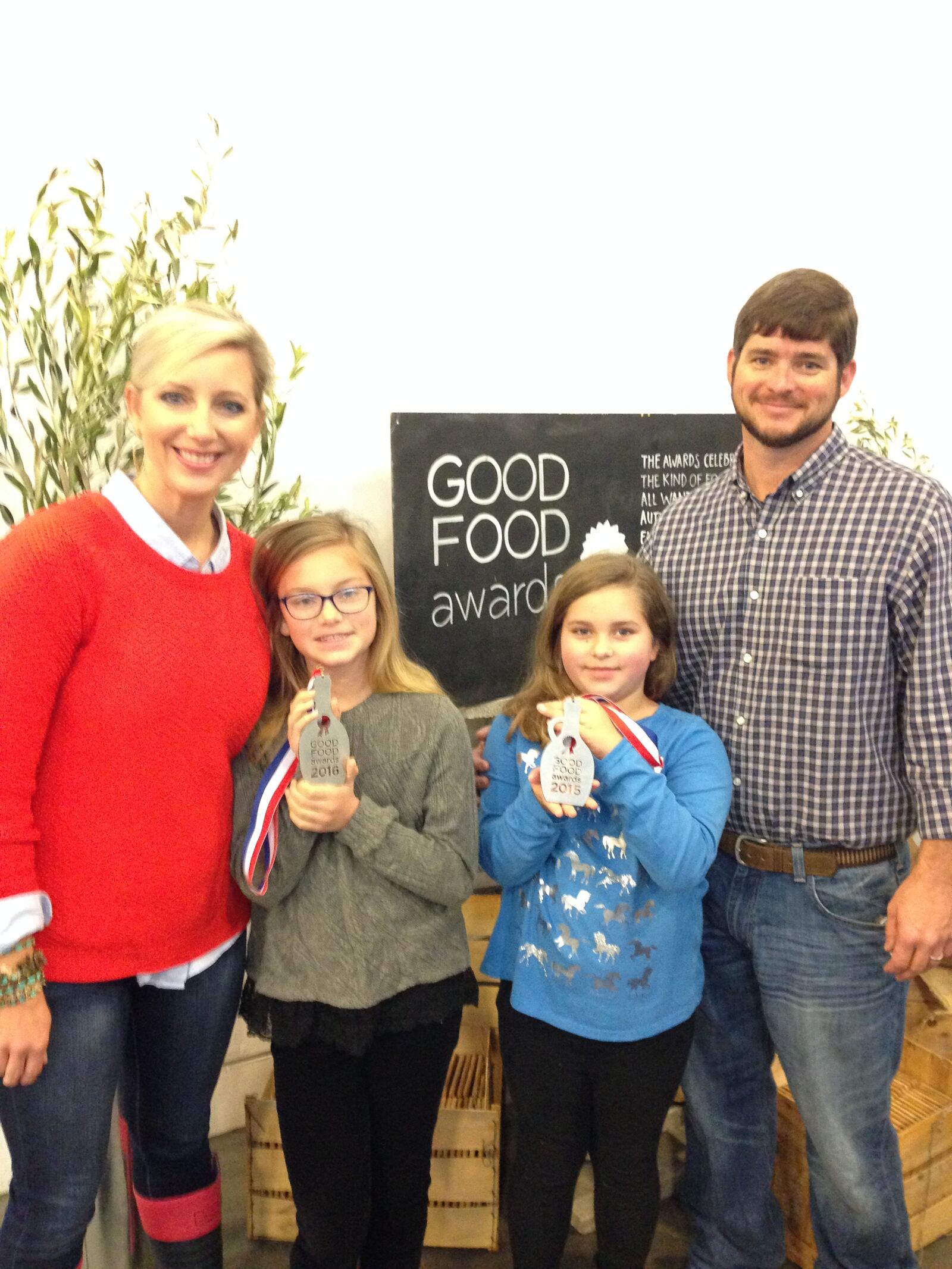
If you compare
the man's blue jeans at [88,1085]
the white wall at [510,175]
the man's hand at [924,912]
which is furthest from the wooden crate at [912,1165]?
the white wall at [510,175]

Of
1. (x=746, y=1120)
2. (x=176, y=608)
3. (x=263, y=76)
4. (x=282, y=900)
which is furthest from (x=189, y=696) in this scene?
(x=263, y=76)

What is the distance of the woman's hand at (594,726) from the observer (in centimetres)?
138

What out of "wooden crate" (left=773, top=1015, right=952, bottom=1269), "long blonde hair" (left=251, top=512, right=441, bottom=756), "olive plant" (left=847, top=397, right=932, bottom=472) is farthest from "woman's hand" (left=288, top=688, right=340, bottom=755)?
"olive plant" (left=847, top=397, right=932, bottom=472)

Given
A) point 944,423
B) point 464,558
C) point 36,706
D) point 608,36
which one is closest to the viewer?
point 36,706

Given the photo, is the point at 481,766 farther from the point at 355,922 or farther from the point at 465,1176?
the point at 465,1176

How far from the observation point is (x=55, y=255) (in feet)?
6.73

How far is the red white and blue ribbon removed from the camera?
142 centimetres

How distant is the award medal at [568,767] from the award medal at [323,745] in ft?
0.96

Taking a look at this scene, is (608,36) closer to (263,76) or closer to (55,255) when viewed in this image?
(263,76)

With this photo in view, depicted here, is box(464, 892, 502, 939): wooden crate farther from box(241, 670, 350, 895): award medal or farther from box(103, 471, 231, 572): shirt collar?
box(103, 471, 231, 572): shirt collar

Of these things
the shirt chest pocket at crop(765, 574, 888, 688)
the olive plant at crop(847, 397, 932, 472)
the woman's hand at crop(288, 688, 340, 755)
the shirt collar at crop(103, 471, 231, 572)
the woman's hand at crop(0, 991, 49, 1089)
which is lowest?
the woman's hand at crop(0, 991, 49, 1089)

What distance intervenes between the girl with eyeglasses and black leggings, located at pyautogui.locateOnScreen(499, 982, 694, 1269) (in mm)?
145

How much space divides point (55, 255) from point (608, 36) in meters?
1.71

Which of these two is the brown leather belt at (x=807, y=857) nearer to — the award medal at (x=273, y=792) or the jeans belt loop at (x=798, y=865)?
the jeans belt loop at (x=798, y=865)
